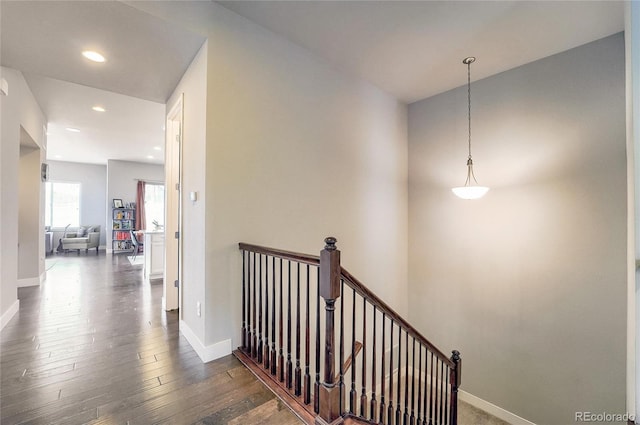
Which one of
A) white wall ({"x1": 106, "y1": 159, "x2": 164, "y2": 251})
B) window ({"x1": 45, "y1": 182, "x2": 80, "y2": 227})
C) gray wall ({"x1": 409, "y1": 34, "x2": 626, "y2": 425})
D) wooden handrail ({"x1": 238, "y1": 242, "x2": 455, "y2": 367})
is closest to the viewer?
wooden handrail ({"x1": 238, "y1": 242, "x2": 455, "y2": 367})

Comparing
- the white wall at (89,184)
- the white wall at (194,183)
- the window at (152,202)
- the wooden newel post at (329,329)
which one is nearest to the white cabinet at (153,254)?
the white wall at (194,183)

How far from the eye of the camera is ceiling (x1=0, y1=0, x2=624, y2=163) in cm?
211

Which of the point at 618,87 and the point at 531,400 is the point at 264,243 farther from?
the point at 618,87

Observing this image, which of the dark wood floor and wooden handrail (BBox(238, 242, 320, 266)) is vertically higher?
wooden handrail (BBox(238, 242, 320, 266))

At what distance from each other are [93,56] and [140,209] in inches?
298

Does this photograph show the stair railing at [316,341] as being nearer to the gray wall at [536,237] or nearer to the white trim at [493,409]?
the white trim at [493,409]

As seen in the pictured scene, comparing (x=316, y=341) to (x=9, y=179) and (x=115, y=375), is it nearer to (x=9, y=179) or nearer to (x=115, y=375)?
(x=115, y=375)

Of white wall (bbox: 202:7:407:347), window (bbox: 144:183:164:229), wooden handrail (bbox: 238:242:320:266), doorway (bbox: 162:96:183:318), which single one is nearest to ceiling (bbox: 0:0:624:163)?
white wall (bbox: 202:7:407:347)

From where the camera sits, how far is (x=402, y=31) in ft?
8.77

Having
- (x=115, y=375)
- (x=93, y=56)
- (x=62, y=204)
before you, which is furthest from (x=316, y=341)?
(x=62, y=204)

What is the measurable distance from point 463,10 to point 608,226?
258 centimetres

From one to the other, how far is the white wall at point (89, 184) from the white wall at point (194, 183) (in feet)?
27.1

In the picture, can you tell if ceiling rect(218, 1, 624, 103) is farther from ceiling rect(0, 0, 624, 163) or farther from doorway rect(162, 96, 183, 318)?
doorway rect(162, 96, 183, 318)

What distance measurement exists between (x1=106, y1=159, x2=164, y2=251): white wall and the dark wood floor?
5894 mm
